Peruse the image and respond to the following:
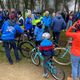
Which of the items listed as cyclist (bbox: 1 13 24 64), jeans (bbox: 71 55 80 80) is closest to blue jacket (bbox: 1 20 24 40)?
cyclist (bbox: 1 13 24 64)

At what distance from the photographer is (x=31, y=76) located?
344 inches

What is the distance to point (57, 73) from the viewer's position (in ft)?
26.5

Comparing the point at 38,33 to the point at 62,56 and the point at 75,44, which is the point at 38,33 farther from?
the point at 75,44

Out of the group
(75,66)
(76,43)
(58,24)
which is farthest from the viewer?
(58,24)

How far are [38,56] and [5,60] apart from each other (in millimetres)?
1513

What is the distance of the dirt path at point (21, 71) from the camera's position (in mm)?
8641

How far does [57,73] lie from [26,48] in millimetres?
2693

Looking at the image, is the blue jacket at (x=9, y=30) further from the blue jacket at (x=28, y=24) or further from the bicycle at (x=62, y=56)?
the blue jacket at (x=28, y=24)

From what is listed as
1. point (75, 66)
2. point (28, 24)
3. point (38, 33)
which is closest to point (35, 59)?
point (38, 33)

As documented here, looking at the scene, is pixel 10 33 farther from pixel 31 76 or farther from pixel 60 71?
pixel 60 71

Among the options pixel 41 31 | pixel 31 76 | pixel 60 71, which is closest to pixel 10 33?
pixel 41 31

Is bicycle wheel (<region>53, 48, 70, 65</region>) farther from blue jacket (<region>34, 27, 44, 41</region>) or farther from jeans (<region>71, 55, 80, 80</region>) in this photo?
jeans (<region>71, 55, 80, 80</region>)

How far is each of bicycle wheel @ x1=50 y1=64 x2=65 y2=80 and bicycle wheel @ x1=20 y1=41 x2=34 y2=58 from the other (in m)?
2.33

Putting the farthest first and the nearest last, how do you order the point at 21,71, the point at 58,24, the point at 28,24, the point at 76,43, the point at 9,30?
the point at 28,24 < the point at 58,24 < the point at 9,30 < the point at 21,71 < the point at 76,43
